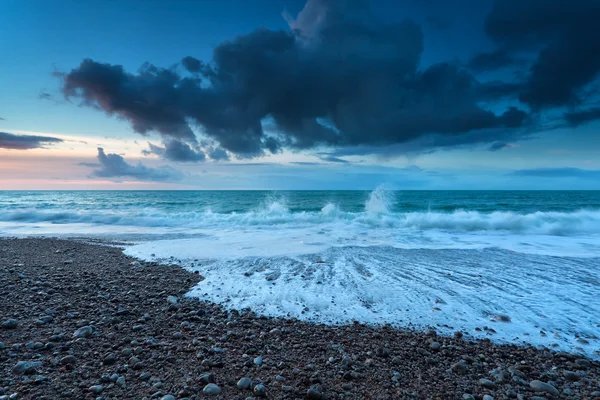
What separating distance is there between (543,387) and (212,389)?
3378 millimetres

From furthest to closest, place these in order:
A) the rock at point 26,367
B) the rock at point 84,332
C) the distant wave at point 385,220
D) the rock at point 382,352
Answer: the distant wave at point 385,220 < the rock at point 84,332 < the rock at point 382,352 < the rock at point 26,367

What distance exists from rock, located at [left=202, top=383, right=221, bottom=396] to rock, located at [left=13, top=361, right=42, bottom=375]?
188cm

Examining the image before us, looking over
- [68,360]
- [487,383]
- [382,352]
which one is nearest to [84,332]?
[68,360]

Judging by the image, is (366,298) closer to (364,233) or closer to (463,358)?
(463,358)

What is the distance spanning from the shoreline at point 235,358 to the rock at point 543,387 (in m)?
0.02

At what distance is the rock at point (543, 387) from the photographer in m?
3.04

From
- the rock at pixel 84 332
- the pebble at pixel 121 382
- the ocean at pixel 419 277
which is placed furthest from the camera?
the ocean at pixel 419 277

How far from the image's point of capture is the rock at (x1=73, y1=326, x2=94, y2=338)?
392 centimetres

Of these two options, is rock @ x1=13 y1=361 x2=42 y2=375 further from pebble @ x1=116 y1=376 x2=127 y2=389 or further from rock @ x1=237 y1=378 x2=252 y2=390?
rock @ x1=237 y1=378 x2=252 y2=390

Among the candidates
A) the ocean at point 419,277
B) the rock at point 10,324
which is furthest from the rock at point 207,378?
the rock at point 10,324

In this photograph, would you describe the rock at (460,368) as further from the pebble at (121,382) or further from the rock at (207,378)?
the pebble at (121,382)

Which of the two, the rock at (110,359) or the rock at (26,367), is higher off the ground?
the rock at (26,367)

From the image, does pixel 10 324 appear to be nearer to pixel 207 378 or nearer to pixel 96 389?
pixel 96 389

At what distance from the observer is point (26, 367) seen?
3127 mm
